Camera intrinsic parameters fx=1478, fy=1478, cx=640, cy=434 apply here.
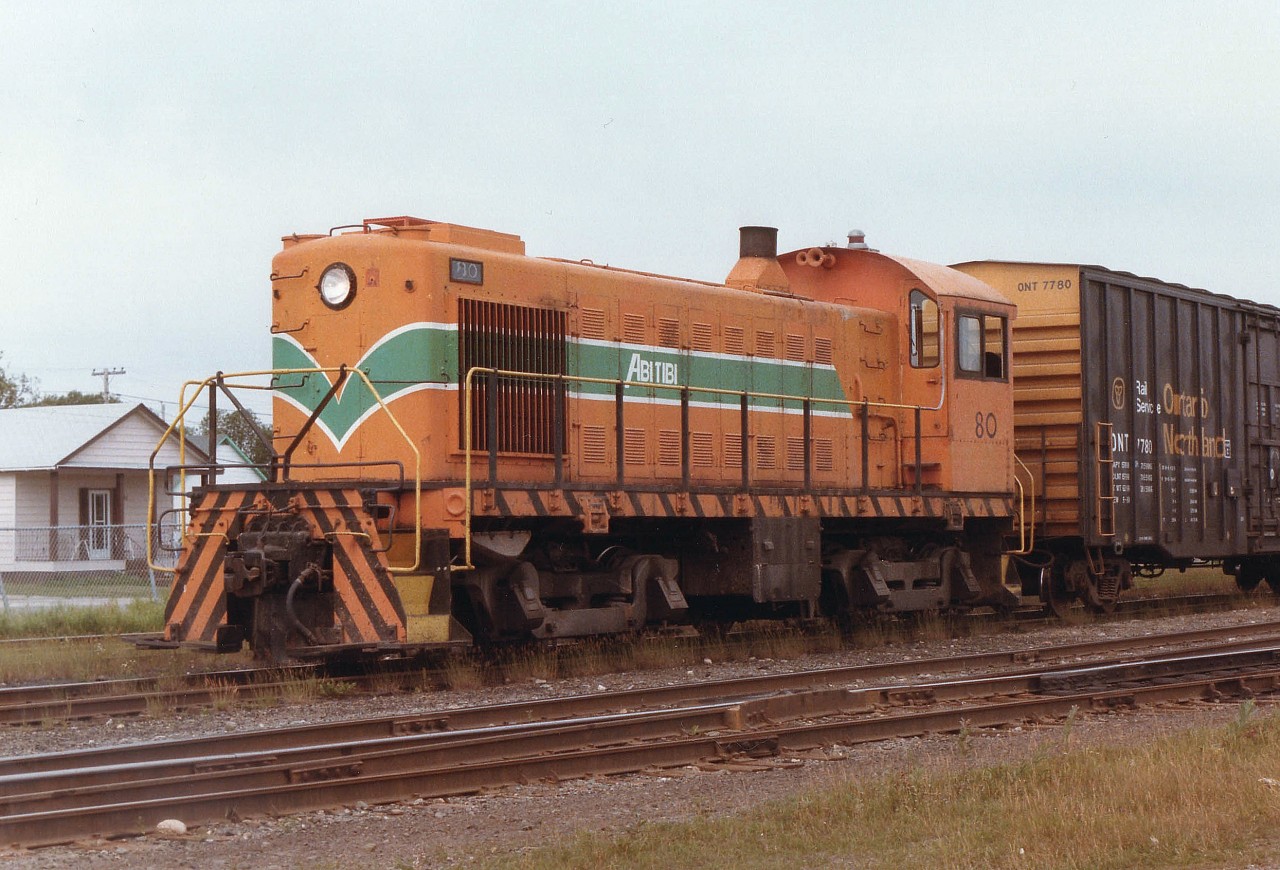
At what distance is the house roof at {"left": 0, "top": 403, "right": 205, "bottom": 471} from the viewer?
3619cm

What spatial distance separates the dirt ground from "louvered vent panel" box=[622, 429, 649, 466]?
15.9ft

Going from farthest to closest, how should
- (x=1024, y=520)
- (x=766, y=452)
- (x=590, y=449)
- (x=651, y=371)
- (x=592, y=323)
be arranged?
1. (x=1024, y=520)
2. (x=766, y=452)
3. (x=651, y=371)
4. (x=592, y=323)
5. (x=590, y=449)

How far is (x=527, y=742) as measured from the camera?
8117 mm

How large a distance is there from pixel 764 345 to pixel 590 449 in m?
2.54

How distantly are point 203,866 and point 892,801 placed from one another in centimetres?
309

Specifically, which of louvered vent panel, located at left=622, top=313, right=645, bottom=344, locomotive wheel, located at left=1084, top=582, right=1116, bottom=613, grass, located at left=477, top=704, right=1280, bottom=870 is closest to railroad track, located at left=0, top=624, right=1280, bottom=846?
grass, located at left=477, top=704, right=1280, bottom=870

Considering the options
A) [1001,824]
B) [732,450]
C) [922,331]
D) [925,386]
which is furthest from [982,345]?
[1001,824]

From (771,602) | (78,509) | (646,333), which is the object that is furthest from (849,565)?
(78,509)

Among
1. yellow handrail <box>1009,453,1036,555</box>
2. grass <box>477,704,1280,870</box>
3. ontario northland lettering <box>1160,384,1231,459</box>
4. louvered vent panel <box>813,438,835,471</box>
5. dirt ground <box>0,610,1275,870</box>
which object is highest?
ontario northland lettering <box>1160,384,1231,459</box>

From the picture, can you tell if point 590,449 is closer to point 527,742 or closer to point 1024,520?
point 527,742

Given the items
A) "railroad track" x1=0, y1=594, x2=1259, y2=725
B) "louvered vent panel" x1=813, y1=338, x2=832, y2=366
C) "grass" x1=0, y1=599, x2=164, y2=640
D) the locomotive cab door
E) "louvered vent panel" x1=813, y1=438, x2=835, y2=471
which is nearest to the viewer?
"railroad track" x1=0, y1=594, x2=1259, y2=725

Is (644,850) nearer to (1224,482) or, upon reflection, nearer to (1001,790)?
(1001,790)

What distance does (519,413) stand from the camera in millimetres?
12336

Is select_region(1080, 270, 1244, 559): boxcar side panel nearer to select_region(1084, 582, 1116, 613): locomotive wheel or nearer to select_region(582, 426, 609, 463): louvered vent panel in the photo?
select_region(1084, 582, 1116, 613): locomotive wheel
